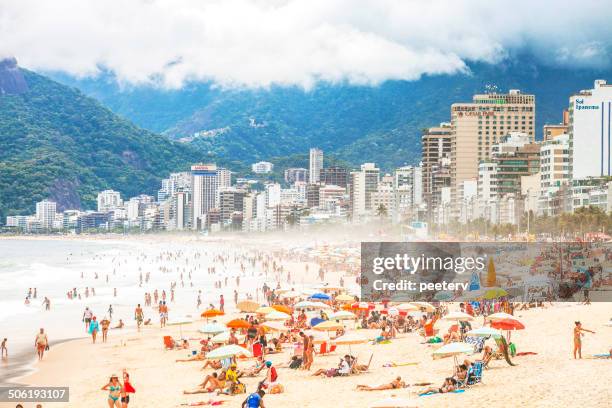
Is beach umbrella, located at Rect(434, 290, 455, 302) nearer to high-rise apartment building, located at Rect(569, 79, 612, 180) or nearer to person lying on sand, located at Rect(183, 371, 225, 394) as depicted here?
person lying on sand, located at Rect(183, 371, 225, 394)

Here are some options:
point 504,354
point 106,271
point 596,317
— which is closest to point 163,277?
point 106,271

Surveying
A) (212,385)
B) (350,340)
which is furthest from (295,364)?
(212,385)

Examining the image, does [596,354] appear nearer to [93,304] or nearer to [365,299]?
[365,299]

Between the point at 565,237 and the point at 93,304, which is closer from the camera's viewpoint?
the point at 93,304

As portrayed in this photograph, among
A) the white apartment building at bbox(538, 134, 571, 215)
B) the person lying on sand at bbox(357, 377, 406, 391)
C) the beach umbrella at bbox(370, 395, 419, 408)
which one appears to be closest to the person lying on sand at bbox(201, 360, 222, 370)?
the person lying on sand at bbox(357, 377, 406, 391)

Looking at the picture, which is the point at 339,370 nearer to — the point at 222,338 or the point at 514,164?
the point at 222,338

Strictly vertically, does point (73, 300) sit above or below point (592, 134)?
below
